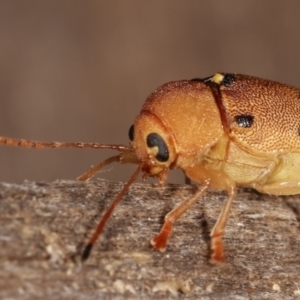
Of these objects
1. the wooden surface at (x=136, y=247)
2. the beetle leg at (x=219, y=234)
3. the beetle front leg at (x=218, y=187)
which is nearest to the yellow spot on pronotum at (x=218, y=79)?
the beetle front leg at (x=218, y=187)

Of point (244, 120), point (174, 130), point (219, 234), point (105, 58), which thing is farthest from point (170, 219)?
point (105, 58)

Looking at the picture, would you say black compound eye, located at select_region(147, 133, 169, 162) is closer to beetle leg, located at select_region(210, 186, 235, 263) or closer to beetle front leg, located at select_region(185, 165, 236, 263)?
beetle front leg, located at select_region(185, 165, 236, 263)

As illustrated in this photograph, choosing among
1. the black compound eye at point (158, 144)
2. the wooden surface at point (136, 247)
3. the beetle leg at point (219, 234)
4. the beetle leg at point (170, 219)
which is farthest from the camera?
the black compound eye at point (158, 144)

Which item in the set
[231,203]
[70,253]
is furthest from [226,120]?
[70,253]

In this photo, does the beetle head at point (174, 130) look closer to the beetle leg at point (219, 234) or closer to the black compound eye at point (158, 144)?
the black compound eye at point (158, 144)

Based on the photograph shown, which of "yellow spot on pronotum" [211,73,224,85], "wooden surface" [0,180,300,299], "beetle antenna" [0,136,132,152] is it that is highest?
"yellow spot on pronotum" [211,73,224,85]

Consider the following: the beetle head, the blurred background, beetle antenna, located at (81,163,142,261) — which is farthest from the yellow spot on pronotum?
the blurred background

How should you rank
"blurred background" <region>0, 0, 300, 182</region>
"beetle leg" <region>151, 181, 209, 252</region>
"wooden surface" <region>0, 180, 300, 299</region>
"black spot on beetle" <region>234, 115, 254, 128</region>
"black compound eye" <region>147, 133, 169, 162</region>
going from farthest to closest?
"blurred background" <region>0, 0, 300, 182</region> → "black spot on beetle" <region>234, 115, 254, 128</region> → "black compound eye" <region>147, 133, 169, 162</region> → "beetle leg" <region>151, 181, 209, 252</region> → "wooden surface" <region>0, 180, 300, 299</region>

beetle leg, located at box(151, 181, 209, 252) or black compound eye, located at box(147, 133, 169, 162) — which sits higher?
black compound eye, located at box(147, 133, 169, 162)
